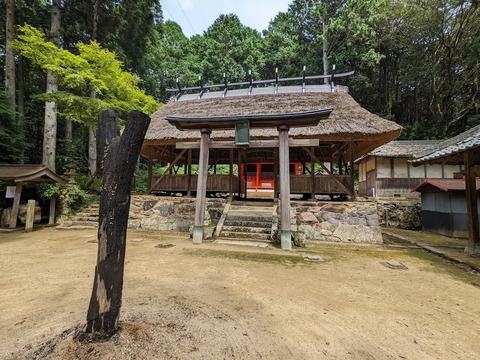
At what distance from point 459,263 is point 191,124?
701cm

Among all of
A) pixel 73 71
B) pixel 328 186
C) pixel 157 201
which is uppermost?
pixel 73 71

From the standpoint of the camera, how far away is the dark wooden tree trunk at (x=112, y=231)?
1860mm

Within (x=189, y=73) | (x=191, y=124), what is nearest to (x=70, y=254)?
(x=191, y=124)

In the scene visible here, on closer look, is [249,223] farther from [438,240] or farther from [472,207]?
[438,240]

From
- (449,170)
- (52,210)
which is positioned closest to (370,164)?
(449,170)

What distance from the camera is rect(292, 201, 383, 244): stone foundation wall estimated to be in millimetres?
6641

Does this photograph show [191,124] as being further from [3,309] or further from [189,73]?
[189,73]

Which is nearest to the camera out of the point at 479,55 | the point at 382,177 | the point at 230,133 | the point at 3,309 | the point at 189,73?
the point at 3,309

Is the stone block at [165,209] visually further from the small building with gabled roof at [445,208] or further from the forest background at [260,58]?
the small building with gabled roof at [445,208]

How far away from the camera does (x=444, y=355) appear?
1848 mm

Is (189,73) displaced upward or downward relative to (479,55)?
upward

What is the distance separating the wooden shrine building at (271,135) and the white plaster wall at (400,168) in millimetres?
5168

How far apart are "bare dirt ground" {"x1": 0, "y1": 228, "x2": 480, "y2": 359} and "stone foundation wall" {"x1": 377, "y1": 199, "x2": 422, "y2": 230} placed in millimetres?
8193

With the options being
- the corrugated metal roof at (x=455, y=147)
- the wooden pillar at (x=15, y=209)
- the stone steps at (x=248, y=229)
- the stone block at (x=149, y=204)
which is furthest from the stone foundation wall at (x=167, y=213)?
the corrugated metal roof at (x=455, y=147)
